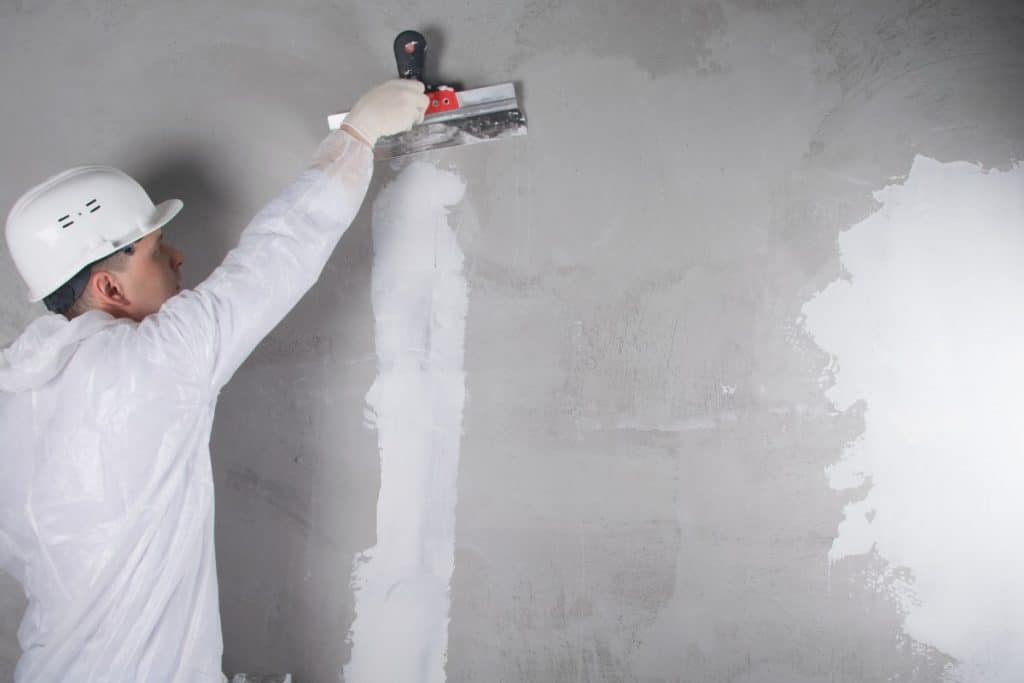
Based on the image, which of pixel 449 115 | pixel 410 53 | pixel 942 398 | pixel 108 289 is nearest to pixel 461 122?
pixel 449 115

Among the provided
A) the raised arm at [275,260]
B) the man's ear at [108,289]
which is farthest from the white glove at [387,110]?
the man's ear at [108,289]

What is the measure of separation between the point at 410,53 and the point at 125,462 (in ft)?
2.92

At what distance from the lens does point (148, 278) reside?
1276 mm

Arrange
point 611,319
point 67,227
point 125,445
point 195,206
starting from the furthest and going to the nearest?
point 195,206
point 611,319
point 67,227
point 125,445

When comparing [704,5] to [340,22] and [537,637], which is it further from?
[537,637]

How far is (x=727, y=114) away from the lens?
135 centimetres

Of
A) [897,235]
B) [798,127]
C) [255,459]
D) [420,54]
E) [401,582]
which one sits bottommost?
[401,582]

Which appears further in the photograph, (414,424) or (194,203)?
(194,203)

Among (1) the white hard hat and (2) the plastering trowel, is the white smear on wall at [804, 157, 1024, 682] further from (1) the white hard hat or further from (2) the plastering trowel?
(1) the white hard hat

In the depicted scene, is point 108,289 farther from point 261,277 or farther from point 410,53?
point 410,53

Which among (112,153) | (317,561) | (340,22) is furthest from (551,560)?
(112,153)

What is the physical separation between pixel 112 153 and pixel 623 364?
48.5 inches

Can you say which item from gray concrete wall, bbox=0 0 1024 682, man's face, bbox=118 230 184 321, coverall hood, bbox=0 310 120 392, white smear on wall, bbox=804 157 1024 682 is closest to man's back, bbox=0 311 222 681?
coverall hood, bbox=0 310 120 392

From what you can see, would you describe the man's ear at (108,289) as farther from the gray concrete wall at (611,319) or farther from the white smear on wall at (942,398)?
the white smear on wall at (942,398)
